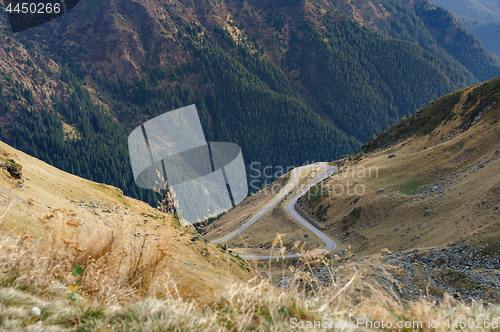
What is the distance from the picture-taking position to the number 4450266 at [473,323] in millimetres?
4672

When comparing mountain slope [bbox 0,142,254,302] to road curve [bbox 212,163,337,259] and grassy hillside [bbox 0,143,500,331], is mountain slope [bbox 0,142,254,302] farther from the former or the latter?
road curve [bbox 212,163,337,259]

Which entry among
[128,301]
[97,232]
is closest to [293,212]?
[97,232]

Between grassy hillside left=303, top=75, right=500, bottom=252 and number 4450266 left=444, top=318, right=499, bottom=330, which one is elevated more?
number 4450266 left=444, top=318, right=499, bottom=330

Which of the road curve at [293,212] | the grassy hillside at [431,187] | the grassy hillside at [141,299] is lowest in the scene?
the road curve at [293,212]

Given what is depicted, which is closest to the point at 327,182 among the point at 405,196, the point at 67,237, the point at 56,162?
the point at 405,196

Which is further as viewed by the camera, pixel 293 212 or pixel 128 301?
pixel 293 212

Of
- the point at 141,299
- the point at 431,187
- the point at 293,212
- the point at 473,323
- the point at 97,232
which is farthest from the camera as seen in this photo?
the point at 293,212

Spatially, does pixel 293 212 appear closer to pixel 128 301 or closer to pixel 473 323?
pixel 473 323

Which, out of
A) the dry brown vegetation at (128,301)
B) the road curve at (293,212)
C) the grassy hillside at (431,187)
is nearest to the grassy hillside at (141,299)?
the dry brown vegetation at (128,301)

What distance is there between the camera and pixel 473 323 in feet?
15.4

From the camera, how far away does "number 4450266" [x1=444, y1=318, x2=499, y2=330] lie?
4672mm

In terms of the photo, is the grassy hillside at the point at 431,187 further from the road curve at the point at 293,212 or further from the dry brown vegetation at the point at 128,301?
the dry brown vegetation at the point at 128,301

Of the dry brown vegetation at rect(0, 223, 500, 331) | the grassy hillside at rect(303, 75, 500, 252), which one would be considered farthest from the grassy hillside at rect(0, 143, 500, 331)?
the grassy hillside at rect(303, 75, 500, 252)

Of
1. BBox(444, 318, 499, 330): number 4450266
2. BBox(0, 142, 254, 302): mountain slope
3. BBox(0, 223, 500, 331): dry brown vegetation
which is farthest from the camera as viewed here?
BBox(0, 142, 254, 302): mountain slope
